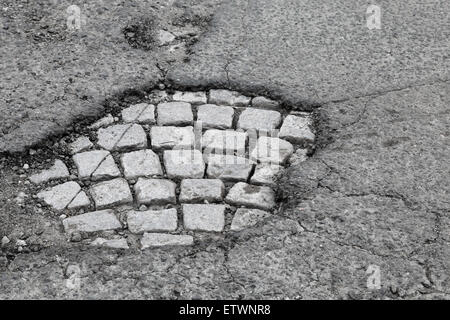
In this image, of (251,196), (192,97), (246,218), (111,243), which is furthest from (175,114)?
(111,243)

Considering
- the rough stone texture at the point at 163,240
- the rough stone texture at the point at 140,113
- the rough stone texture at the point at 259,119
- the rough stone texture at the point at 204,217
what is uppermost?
the rough stone texture at the point at 140,113

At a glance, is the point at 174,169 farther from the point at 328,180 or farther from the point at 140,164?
the point at 328,180

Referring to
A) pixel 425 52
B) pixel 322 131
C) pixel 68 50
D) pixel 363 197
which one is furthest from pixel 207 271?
pixel 425 52

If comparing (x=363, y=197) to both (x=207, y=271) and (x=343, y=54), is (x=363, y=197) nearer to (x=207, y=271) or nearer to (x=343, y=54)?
(x=207, y=271)

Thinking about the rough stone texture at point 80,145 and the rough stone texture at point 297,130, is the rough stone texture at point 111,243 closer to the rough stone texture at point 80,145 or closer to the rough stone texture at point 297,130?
the rough stone texture at point 80,145

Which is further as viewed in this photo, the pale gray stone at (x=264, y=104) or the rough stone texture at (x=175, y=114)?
the pale gray stone at (x=264, y=104)

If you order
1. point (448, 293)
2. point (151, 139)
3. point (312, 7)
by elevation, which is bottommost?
point (448, 293)

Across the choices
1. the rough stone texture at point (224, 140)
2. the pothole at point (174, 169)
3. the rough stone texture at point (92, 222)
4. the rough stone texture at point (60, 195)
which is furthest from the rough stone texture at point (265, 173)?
the rough stone texture at point (60, 195)
